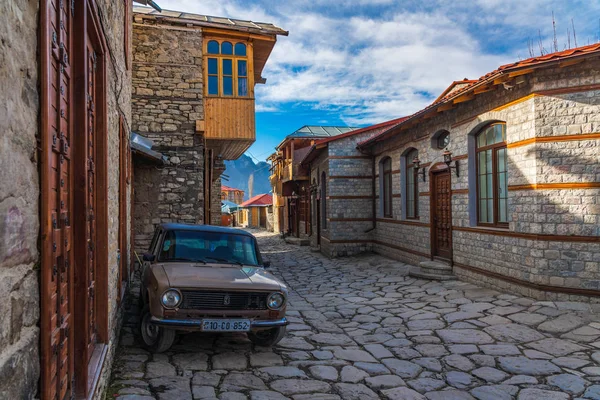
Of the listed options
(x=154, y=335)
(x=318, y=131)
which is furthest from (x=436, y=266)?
(x=318, y=131)

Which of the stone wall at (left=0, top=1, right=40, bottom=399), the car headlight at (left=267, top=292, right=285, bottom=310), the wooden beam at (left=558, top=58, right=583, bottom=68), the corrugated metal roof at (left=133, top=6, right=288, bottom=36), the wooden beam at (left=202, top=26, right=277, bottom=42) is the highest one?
the corrugated metal roof at (left=133, top=6, right=288, bottom=36)

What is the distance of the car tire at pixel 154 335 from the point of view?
16.3 feet

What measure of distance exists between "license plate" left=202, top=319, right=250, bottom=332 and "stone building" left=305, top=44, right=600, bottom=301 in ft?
17.5

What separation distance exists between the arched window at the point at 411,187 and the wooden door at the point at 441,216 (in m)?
1.21

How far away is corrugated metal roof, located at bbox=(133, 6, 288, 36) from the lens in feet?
39.8

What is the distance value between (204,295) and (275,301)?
32.6 inches

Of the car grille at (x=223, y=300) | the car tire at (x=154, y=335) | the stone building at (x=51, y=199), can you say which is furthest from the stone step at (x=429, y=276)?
the stone building at (x=51, y=199)

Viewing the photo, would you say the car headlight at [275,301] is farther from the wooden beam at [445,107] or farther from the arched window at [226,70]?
the arched window at [226,70]

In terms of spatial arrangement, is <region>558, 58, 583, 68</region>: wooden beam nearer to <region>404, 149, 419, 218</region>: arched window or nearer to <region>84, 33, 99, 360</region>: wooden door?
<region>404, 149, 419, 218</region>: arched window

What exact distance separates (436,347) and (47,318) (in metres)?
4.98

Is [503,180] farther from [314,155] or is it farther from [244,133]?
[314,155]

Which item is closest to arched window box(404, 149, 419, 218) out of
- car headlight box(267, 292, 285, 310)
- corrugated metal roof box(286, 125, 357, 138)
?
car headlight box(267, 292, 285, 310)

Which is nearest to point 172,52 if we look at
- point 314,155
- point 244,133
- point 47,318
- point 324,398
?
point 244,133

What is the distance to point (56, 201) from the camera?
2426 mm
